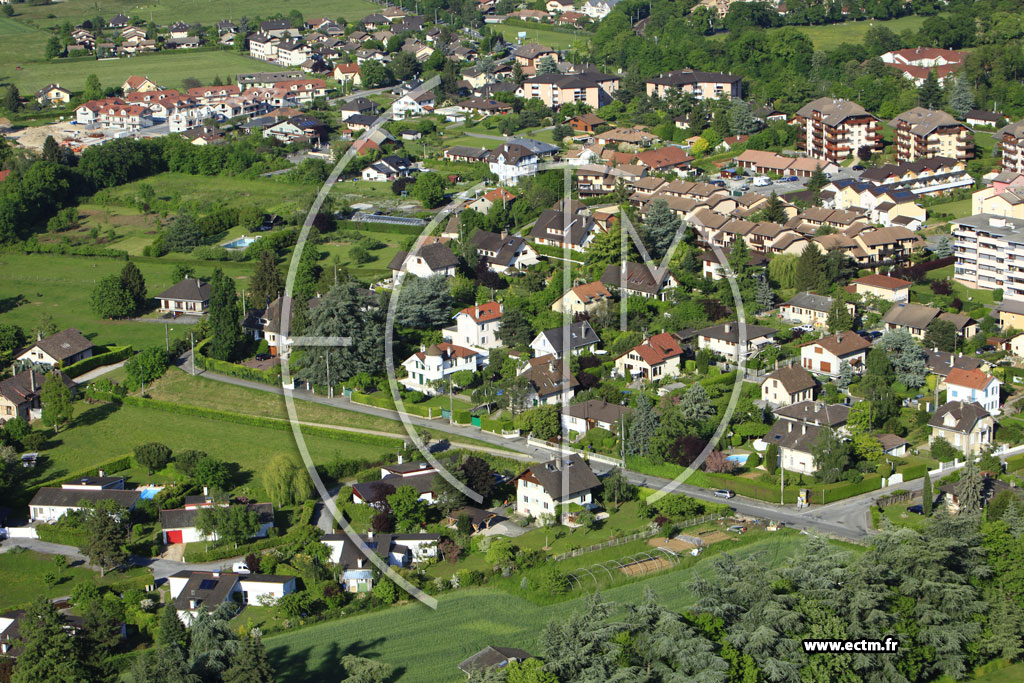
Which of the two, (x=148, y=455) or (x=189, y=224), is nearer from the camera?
(x=148, y=455)

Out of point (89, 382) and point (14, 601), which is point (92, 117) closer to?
point (89, 382)

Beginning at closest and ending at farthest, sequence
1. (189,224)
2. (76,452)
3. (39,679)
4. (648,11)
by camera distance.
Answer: (39,679) < (76,452) < (189,224) < (648,11)

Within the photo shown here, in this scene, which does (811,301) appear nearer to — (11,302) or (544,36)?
(11,302)

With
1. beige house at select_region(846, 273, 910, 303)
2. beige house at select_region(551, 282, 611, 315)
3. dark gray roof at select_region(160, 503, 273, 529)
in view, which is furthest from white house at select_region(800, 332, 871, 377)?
dark gray roof at select_region(160, 503, 273, 529)

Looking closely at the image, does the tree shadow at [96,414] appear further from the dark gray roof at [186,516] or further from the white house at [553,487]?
the white house at [553,487]

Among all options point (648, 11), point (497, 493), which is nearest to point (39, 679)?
point (497, 493)
